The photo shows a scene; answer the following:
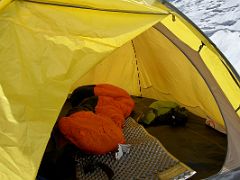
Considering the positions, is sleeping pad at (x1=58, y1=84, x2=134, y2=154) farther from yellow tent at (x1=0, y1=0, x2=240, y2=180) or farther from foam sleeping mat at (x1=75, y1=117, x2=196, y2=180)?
yellow tent at (x1=0, y1=0, x2=240, y2=180)

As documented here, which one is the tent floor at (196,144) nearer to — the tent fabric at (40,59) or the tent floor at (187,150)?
the tent floor at (187,150)

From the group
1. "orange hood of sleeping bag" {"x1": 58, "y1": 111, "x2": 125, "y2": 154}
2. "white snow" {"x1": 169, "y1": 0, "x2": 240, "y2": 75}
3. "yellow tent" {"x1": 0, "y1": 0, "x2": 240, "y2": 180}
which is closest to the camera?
"yellow tent" {"x1": 0, "y1": 0, "x2": 240, "y2": 180}

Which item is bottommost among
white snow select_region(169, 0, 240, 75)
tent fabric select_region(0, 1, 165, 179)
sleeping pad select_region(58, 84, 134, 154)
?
white snow select_region(169, 0, 240, 75)

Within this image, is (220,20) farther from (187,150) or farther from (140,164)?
(140,164)

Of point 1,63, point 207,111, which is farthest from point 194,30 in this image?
point 1,63

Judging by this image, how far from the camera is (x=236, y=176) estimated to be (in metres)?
2.18

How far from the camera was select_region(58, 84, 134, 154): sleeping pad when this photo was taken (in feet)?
8.09

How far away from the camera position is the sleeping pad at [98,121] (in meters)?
2.47

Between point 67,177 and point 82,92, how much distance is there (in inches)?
42.0

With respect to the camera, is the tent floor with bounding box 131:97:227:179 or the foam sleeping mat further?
the tent floor with bounding box 131:97:227:179

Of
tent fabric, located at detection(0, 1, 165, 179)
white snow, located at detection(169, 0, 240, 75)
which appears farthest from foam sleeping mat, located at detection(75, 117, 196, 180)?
white snow, located at detection(169, 0, 240, 75)

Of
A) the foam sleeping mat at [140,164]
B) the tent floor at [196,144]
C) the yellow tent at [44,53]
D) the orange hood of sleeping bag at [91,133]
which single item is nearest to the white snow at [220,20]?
the tent floor at [196,144]

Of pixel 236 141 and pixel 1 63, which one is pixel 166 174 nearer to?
pixel 236 141

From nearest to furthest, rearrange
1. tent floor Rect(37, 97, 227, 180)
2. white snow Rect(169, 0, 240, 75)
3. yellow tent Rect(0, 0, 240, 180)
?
yellow tent Rect(0, 0, 240, 180) → tent floor Rect(37, 97, 227, 180) → white snow Rect(169, 0, 240, 75)
